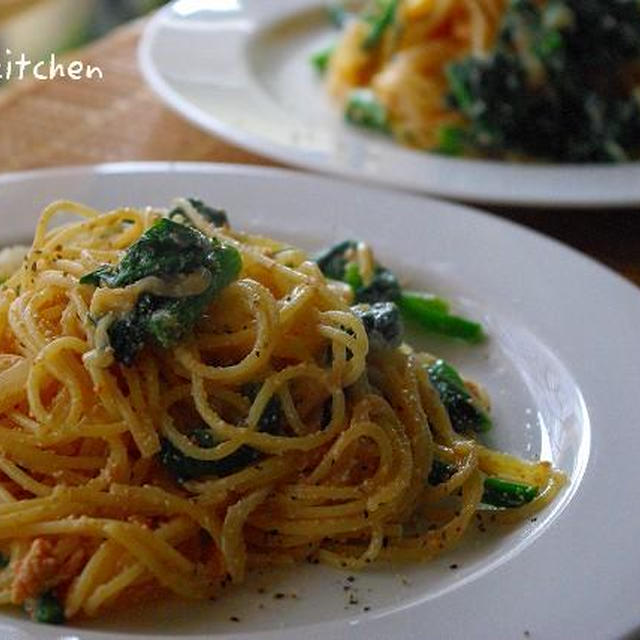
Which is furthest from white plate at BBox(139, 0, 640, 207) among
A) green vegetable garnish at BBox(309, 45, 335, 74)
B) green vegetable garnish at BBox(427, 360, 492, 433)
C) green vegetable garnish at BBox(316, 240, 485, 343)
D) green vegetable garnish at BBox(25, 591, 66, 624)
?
green vegetable garnish at BBox(25, 591, 66, 624)

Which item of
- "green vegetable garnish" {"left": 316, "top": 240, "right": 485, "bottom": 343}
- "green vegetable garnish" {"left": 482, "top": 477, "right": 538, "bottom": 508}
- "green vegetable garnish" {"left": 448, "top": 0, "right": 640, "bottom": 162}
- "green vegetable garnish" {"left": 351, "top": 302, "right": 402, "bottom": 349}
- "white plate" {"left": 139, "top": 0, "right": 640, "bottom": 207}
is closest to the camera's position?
"green vegetable garnish" {"left": 482, "top": 477, "right": 538, "bottom": 508}

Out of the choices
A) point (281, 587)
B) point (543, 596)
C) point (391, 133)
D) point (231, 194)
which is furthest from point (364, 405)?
point (391, 133)

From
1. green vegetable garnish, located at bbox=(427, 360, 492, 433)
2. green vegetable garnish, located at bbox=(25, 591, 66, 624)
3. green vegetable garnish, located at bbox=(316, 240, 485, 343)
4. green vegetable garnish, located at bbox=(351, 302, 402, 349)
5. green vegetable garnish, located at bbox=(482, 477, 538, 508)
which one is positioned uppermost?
green vegetable garnish, located at bbox=(351, 302, 402, 349)

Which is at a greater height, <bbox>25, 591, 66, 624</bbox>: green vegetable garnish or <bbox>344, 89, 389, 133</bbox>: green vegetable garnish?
<bbox>25, 591, 66, 624</bbox>: green vegetable garnish

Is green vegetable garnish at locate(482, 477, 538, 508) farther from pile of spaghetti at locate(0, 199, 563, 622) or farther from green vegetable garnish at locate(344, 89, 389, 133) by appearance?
green vegetable garnish at locate(344, 89, 389, 133)

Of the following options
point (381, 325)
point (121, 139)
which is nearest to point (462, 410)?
point (381, 325)

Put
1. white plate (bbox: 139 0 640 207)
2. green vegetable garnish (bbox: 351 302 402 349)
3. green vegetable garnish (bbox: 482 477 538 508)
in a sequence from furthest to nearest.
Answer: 1. white plate (bbox: 139 0 640 207)
2. green vegetable garnish (bbox: 351 302 402 349)
3. green vegetable garnish (bbox: 482 477 538 508)

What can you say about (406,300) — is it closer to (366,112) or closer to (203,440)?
(203,440)
